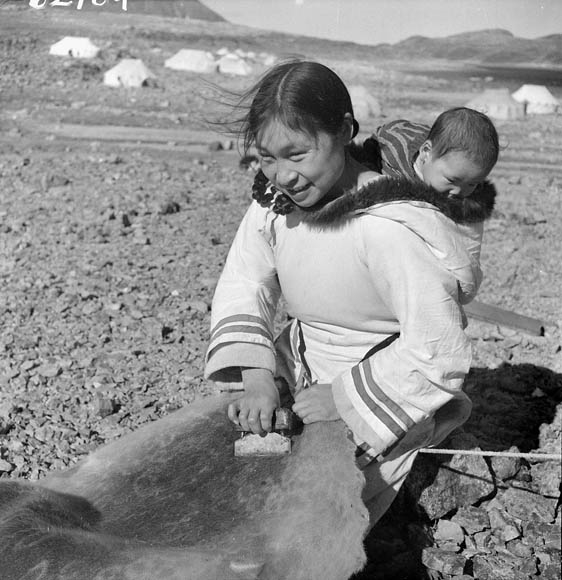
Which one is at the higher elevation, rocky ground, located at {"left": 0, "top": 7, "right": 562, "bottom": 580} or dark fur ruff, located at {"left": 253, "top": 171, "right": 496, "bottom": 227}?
dark fur ruff, located at {"left": 253, "top": 171, "right": 496, "bottom": 227}

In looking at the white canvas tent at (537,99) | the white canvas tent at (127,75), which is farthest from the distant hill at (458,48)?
the white canvas tent at (127,75)

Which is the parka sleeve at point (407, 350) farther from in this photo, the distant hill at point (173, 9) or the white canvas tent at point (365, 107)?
the distant hill at point (173, 9)

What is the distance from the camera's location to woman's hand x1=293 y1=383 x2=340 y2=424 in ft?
Answer: 5.65

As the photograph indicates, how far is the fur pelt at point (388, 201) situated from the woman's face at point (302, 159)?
0.04m

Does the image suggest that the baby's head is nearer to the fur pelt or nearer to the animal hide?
the fur pelt

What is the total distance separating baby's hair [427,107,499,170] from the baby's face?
0.01m

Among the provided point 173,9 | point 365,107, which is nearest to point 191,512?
point 365,107

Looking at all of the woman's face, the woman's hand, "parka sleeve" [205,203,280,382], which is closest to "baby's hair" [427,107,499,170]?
the woman's face

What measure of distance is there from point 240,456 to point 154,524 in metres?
0.26

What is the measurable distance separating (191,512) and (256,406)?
0.84 ft

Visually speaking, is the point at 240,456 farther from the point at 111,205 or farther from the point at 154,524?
the point at 111,205

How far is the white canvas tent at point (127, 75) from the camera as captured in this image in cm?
1179

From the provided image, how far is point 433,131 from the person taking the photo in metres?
1.84

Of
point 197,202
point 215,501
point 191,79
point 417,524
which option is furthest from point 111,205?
point 191,79
